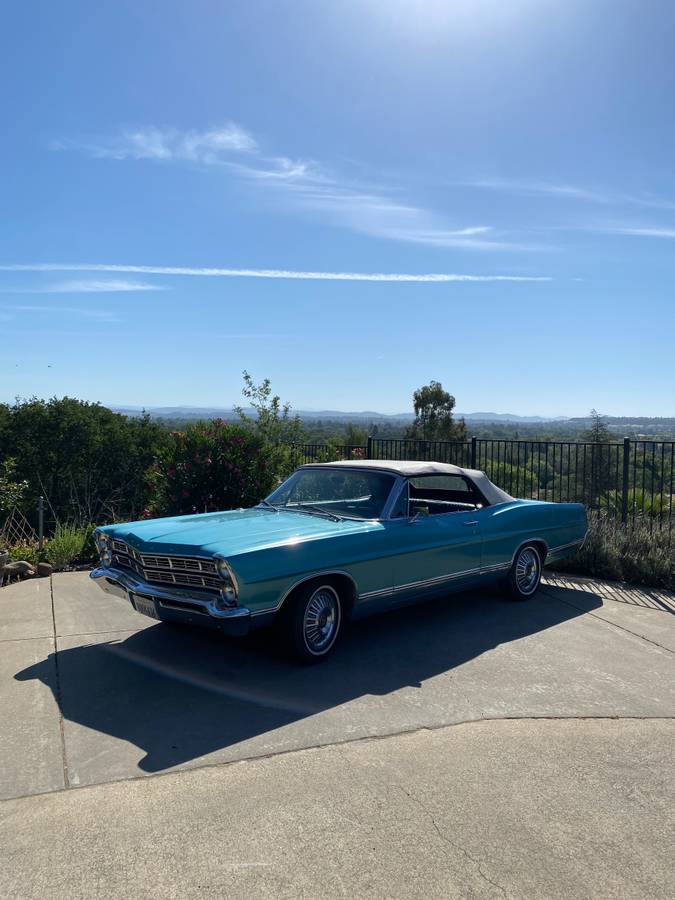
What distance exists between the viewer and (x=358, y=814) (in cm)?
335

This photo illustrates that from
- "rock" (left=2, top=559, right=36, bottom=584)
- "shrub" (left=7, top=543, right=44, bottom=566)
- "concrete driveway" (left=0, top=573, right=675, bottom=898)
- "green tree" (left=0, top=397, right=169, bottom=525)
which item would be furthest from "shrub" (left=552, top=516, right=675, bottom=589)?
"green tree" (left=0, top=397, right=169, bottom=525)

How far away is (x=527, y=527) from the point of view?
7.36 m

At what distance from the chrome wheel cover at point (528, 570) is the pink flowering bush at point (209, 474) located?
3737 millimetres

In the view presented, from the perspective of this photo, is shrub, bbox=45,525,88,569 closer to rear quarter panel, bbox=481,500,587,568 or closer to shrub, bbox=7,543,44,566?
shrub, bbox=7,543,44,566

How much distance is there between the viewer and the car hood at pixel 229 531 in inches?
200

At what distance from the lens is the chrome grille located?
4957 millimetres

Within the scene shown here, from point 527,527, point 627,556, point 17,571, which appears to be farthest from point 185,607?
point 627,556

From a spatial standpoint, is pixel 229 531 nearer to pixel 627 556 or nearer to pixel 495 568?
pixel 495 568

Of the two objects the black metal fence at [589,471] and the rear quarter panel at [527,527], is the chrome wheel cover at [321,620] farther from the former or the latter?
the black metal fence at [589,471]

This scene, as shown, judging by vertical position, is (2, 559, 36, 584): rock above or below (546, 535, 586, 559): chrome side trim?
below

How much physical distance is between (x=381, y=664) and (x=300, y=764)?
1.72 meters

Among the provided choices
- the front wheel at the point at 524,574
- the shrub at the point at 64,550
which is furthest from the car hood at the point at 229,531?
the shrub at the point at 64,550

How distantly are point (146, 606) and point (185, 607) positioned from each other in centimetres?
43

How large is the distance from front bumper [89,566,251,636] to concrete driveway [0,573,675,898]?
44cm
